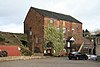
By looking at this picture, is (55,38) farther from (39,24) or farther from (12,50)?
(12,50)

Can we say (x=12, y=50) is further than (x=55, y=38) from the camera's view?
No

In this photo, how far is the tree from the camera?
76.6 meters

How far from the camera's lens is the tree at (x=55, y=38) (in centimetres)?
7662

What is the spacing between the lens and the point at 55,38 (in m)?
78.1

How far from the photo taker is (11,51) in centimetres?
6122

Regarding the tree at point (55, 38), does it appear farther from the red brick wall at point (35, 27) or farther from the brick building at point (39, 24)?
the red brick wall at point (35, 27)

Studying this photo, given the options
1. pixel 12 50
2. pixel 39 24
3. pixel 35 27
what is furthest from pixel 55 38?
pixel 12 50

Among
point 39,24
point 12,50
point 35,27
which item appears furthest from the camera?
point 35,27

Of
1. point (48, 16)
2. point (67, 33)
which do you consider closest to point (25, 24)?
point (48, 16)

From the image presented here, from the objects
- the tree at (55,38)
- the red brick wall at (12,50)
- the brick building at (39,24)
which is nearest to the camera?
the red brick wall at (12,50)

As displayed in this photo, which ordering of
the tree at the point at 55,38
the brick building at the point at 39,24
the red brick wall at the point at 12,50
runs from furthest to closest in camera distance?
1. the brick building at the point at 39,24
2. the tree at the point at 55,38
3. the red brick wall at the point at 12,50

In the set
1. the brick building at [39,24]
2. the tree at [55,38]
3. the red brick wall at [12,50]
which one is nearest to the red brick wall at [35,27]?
the brick building at [39,24]

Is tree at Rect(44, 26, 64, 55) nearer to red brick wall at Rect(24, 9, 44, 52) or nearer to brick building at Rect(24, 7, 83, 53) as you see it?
brick building at Rect(24, 7, 83, 53)

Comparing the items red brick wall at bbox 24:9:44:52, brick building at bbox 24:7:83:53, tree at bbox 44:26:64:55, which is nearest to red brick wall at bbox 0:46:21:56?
brick building at bbox 24:7:83:53
